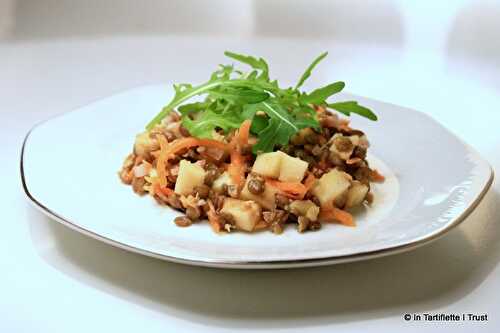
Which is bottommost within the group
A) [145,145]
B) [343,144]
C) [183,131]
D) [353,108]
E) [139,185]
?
[139,185]

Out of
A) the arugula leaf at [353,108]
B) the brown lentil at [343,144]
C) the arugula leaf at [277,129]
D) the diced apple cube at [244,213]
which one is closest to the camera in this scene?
the diced apple cube at [244,213]

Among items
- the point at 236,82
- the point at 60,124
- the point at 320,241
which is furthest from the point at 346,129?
the point at 60,124

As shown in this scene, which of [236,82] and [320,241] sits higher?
[236,82]

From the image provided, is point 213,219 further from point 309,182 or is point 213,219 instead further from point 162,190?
point 309,182

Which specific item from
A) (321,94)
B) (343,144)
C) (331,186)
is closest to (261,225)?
(331,186)

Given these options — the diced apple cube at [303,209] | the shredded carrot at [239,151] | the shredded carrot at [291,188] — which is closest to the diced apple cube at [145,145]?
the shredded carrot at [239,151]

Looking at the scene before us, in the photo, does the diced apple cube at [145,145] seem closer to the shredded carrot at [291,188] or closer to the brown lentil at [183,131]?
the brown lentil at [183,131]

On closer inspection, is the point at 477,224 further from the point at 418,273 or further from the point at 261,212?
the point at 261,212
